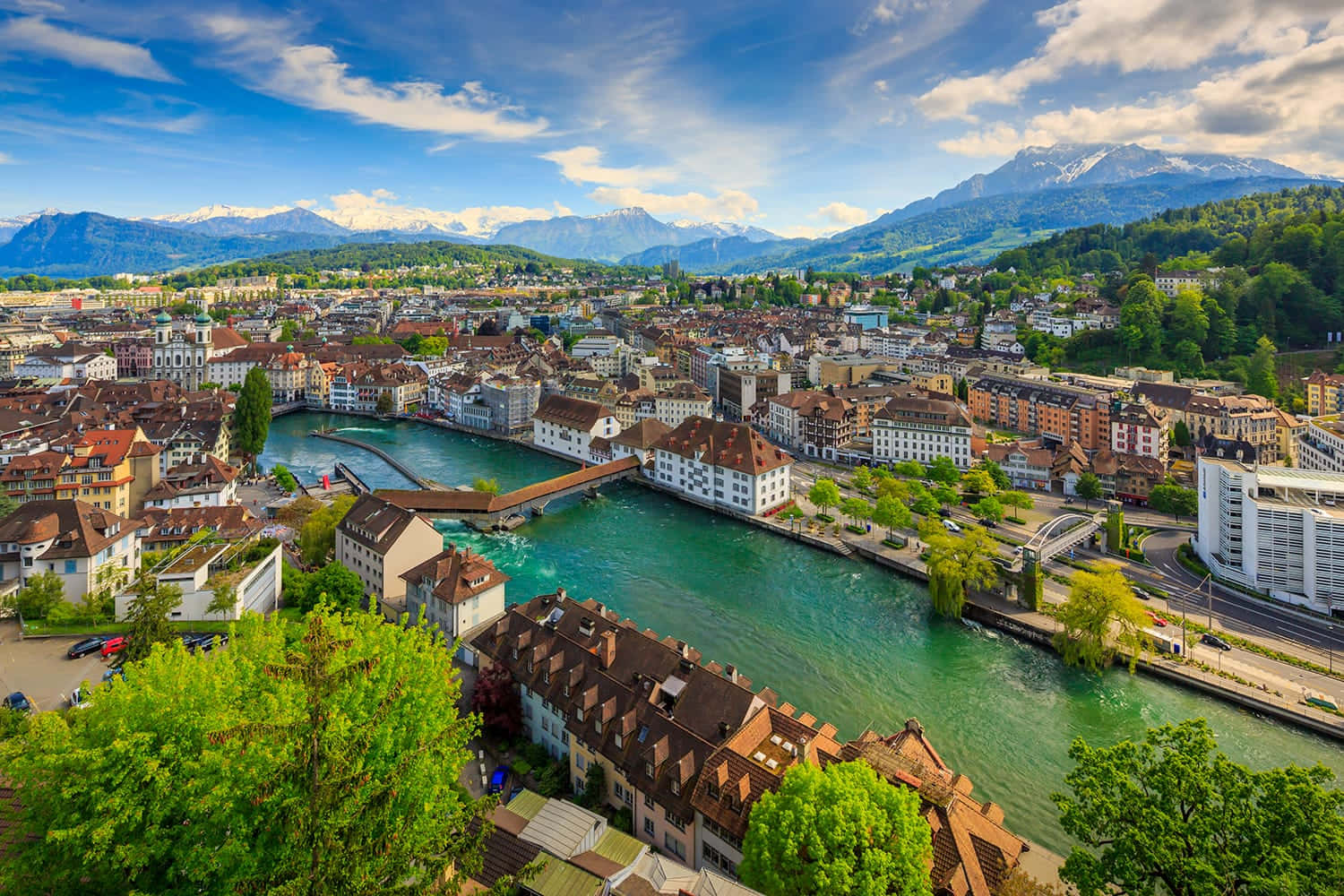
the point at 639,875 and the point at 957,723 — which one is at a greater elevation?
the point at 639,875

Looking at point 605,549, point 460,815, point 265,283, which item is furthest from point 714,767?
point 265,283

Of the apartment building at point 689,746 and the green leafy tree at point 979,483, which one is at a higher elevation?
the green leafy tree at point 979,483

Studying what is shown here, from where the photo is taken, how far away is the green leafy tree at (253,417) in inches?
1373

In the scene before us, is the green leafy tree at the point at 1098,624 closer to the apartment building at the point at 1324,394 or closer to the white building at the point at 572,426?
the white building at the point at 572,426

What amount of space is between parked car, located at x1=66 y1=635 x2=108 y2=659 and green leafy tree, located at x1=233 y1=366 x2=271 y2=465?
2014cm

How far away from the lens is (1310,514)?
66.2ft

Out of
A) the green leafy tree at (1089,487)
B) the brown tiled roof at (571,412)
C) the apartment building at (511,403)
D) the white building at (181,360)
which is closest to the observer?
the green leafy tree at (1089,487)

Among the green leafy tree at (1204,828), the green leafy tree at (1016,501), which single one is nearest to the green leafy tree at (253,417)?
the green leafy tree at (1016,501)

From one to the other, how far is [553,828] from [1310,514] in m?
22.2

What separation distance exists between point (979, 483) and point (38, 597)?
30.4m

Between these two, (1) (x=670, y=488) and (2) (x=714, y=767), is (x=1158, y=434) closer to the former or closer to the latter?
(1) (x=670, y=488)

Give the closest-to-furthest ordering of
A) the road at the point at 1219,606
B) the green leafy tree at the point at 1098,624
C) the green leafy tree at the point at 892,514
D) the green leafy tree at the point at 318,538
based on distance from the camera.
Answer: the green leafy tree at the point at 1098,624, the road at the point at 1219,606, the green leafy tree at the point at 318,538, the green leafy tree at the point at 892,514

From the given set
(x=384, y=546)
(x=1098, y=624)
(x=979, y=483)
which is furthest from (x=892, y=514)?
(x=384, y=546)

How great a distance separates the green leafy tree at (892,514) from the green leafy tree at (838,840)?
57.9 ft
